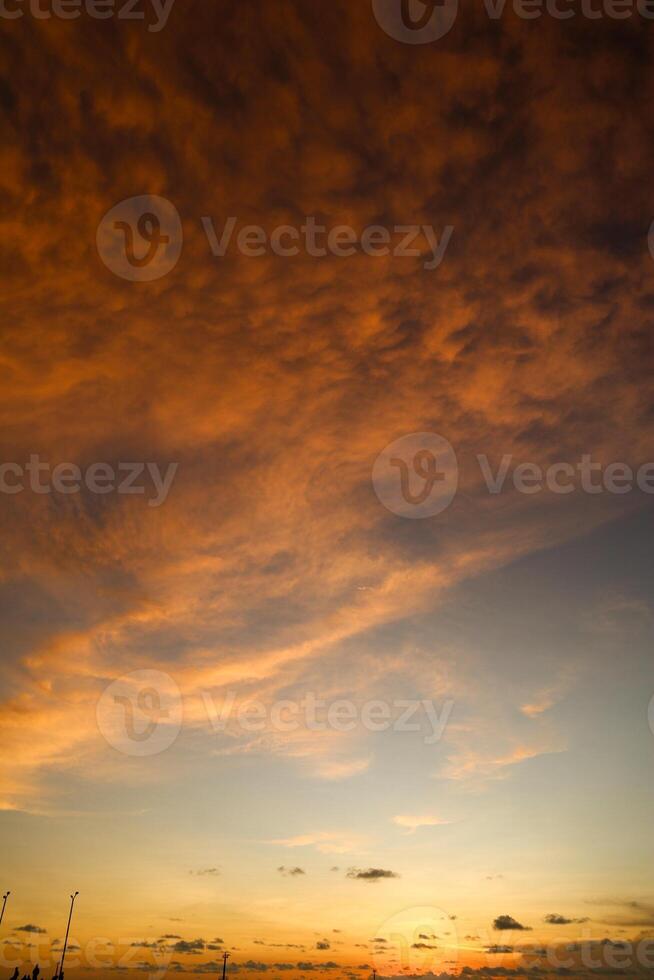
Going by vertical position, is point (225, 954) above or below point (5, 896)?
below

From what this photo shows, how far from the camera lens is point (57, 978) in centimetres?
6875

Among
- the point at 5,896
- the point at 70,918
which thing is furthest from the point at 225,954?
the point at 5,896

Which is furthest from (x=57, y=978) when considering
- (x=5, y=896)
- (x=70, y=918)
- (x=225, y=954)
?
(x=225, y=954)

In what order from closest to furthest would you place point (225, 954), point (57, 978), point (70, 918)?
point (57, 978) → point (70, 918) → point (225, 954)

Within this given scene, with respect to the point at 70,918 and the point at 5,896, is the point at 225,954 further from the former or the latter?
the point at 5,896

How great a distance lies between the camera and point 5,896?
72.2m

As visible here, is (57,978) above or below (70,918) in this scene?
→ below

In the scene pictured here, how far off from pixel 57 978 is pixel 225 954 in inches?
980

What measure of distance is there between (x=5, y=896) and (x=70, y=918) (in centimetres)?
808

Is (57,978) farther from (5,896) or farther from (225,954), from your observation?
(225,954)

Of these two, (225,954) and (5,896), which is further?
(225,954)

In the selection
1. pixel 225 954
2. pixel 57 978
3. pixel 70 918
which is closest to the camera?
pixel 57 978

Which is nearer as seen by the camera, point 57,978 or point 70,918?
point 57,978

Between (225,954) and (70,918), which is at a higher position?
(70,918)
